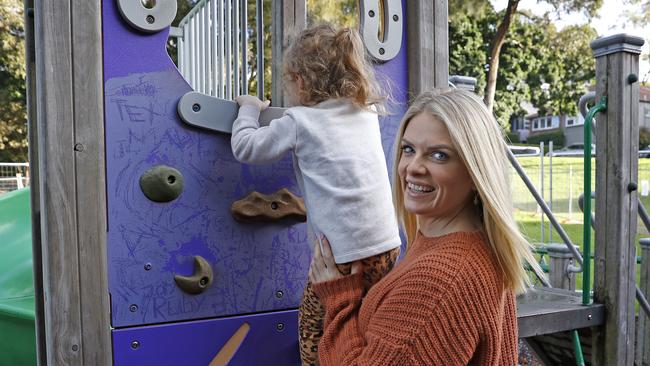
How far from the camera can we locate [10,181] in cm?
1211

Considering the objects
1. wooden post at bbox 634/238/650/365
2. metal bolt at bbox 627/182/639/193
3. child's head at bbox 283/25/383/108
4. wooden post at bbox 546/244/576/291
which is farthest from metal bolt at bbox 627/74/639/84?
wooden post at bbox 546/244/576/291

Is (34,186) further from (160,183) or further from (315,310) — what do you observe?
(315,310)

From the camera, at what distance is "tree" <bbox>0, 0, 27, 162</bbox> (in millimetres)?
16094

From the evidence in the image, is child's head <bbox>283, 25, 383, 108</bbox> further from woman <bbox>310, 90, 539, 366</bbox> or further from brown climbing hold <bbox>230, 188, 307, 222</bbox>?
woman <bbox>310, 90, 539, 366</bbox>

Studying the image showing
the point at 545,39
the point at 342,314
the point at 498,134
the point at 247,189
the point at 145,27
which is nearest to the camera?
the point at 498,134

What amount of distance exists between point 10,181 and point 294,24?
1152 centimetres

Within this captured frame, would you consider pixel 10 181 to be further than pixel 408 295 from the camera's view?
Yes

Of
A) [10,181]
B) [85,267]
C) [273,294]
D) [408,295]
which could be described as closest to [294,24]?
[273,294]

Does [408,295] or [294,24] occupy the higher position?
[294,24]

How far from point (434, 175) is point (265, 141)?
2.51ft

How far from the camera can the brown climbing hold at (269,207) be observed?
2041 mm

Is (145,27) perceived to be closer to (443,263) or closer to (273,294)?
(273,294)

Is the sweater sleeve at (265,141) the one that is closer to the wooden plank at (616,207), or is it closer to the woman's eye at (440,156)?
the woman's eye at (440,156)

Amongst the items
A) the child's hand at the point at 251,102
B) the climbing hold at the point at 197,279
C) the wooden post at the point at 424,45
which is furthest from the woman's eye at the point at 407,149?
the wooden post at the point at 424,45
